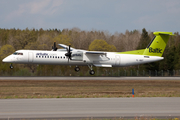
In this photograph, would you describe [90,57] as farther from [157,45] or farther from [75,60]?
[157,45]

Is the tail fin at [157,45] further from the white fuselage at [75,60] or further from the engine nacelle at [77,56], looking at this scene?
the engine nacelle at [77,56]

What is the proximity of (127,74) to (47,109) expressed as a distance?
41.0 metres

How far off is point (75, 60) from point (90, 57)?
3130 mm

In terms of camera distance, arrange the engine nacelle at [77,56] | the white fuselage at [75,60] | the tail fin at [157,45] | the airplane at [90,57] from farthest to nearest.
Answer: the tail fin at [157,45] < the engine nacelle at [77,56] < the airplane at [90,57] < the white fuselage at [75,60]

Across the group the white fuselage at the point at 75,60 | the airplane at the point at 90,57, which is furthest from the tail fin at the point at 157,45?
the white fuselage at the point at 75,60

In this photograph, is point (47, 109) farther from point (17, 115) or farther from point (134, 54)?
point (134, 54)

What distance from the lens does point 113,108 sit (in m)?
14.4

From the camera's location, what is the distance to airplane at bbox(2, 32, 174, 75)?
41.4 metres

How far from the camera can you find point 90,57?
44562mm

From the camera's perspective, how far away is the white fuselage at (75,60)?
4122 cm

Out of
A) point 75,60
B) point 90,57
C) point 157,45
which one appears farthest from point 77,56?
point 157,45

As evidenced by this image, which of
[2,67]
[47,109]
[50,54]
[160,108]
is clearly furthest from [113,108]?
[2,67]

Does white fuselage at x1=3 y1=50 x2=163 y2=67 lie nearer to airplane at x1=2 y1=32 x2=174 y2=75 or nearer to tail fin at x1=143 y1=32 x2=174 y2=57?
airplane at x1=2 y1=32 x2=174 y2=75

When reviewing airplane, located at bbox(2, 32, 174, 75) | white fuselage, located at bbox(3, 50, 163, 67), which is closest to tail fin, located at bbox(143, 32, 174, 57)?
airplane, located at bbox(2, 32, 174, 75)
